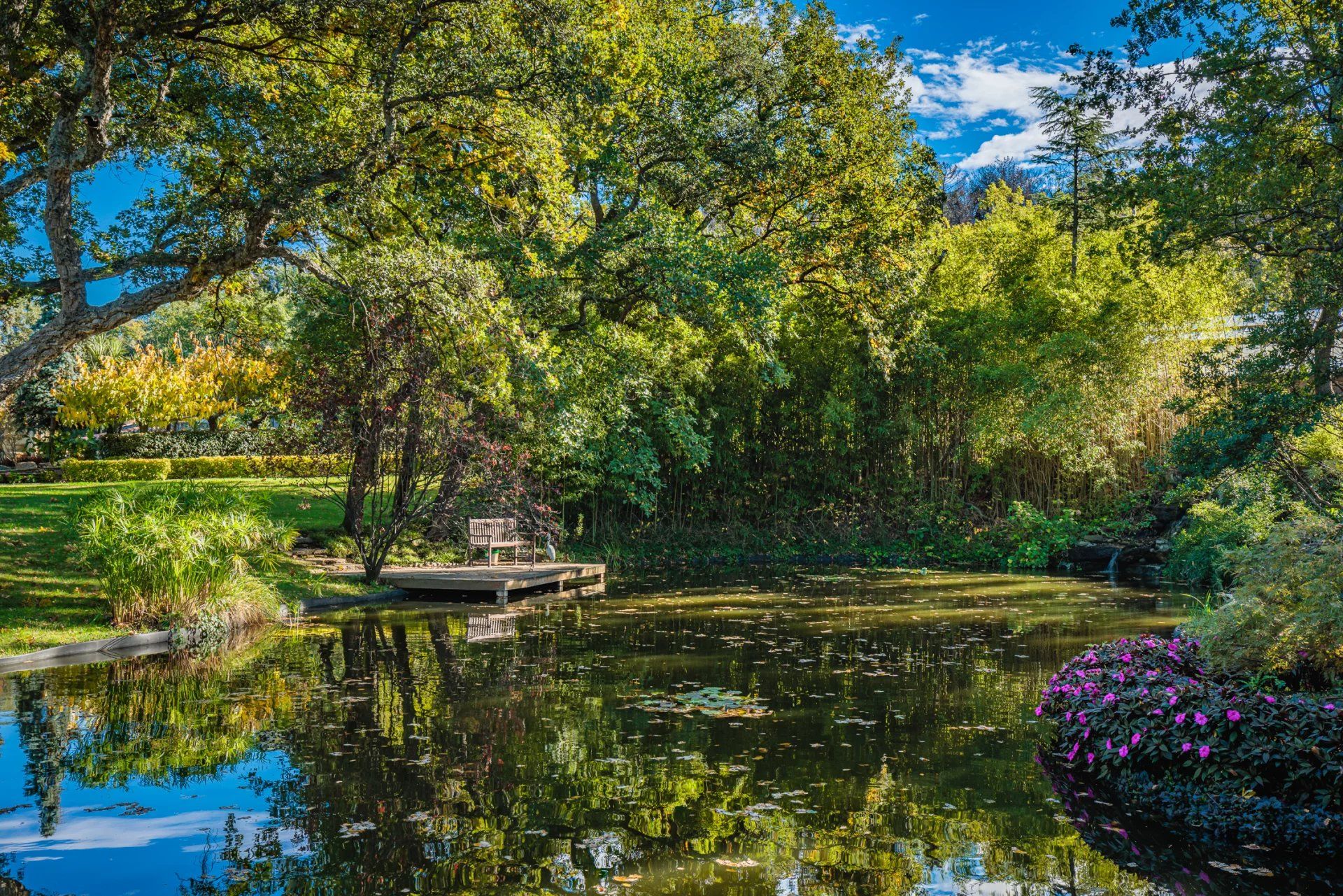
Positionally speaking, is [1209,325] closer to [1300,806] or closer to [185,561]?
[1300,806]

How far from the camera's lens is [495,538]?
47.5ft

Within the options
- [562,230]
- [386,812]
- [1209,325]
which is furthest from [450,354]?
[1209,325]

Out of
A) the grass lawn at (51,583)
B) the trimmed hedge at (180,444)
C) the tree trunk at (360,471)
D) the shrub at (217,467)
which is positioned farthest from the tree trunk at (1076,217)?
the trimmed hedge at (180,444)

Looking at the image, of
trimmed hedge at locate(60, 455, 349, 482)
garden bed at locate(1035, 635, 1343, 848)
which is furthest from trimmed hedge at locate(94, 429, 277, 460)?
garden bed at locate(1035, 635, 1343, 848)

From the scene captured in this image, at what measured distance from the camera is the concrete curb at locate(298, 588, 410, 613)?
11.1m

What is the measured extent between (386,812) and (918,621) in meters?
7.70

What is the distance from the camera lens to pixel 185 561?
A: 29.7 ft

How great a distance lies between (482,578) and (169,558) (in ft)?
14.3

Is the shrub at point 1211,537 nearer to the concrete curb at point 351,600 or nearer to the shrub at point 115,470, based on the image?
the concrete curb at point 351,600

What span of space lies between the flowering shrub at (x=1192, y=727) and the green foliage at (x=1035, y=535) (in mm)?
12349

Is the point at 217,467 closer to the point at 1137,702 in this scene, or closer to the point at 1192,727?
the point at 1137,702

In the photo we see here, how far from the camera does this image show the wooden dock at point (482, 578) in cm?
1252

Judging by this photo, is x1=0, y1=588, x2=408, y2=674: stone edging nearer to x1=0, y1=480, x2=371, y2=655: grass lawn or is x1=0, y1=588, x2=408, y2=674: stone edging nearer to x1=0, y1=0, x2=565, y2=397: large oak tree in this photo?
x1=0, y1=480, x2=371, y2=655: grass lawn

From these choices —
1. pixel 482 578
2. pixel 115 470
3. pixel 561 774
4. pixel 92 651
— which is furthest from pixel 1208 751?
pixel 115 470
